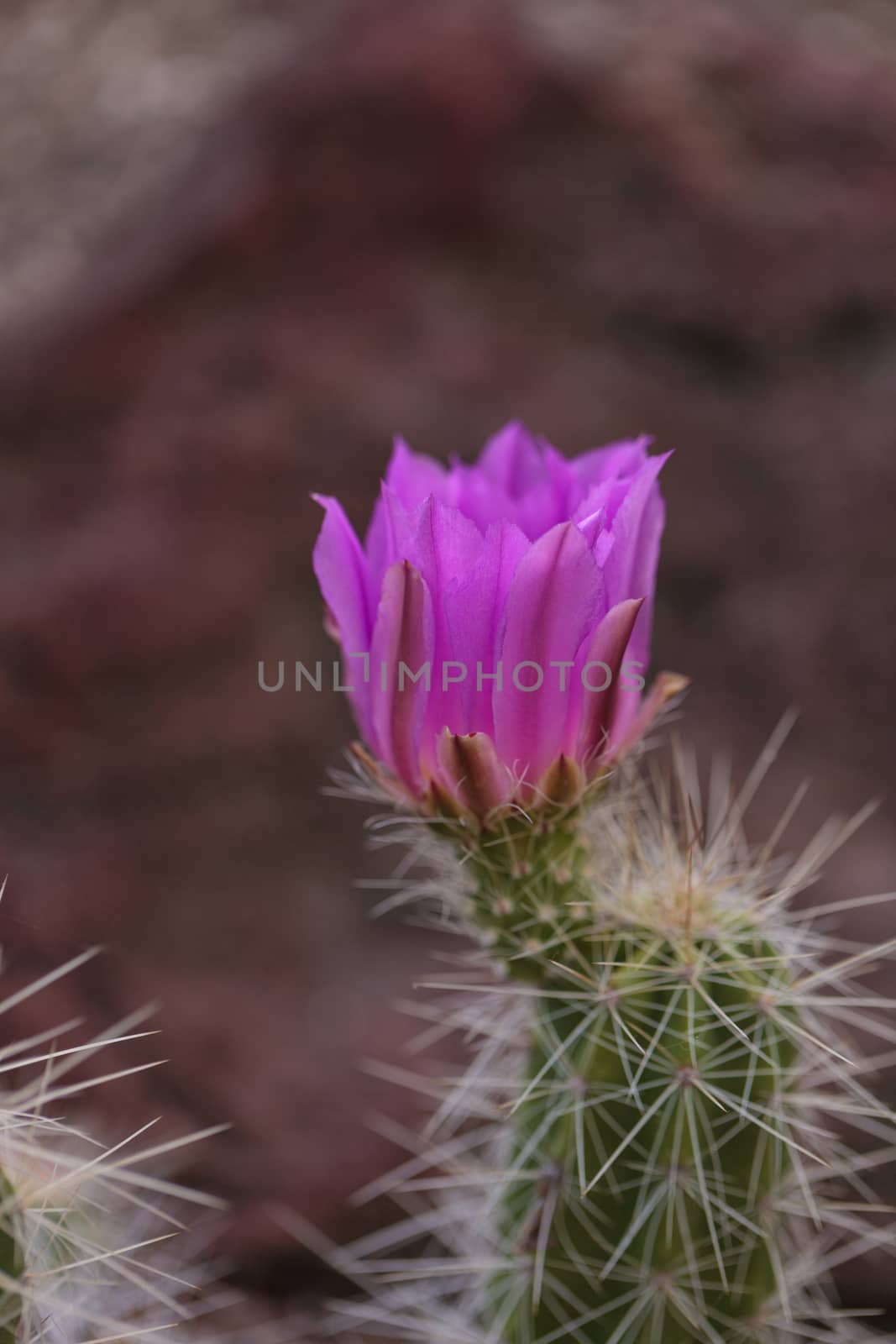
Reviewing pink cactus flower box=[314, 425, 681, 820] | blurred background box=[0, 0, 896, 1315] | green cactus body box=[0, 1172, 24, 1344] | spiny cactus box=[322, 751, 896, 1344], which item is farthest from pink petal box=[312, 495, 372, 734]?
blurred background box=[0, 0, 896, 1315]

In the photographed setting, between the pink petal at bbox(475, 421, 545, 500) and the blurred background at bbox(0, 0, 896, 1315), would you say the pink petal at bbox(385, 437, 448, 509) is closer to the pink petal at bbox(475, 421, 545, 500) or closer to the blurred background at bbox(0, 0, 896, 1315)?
the pink petal at bbox(475, 421, 545, 500)

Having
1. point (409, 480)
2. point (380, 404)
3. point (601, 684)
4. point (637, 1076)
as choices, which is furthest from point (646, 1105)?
point (380, 404)

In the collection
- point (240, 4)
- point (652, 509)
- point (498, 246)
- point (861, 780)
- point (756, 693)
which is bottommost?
point (652, 509)

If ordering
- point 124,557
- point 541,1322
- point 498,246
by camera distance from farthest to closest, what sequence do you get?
point 498,246
point 124,557
point 541,1322

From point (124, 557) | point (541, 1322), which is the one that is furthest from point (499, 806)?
point (124, 557)

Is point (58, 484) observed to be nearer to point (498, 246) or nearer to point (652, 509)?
point (498, 246)

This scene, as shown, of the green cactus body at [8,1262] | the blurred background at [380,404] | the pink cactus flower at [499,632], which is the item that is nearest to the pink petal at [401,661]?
the pink cactus flower at [499,632]

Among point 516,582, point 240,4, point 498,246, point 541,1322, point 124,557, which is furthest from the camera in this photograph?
point 240,4
